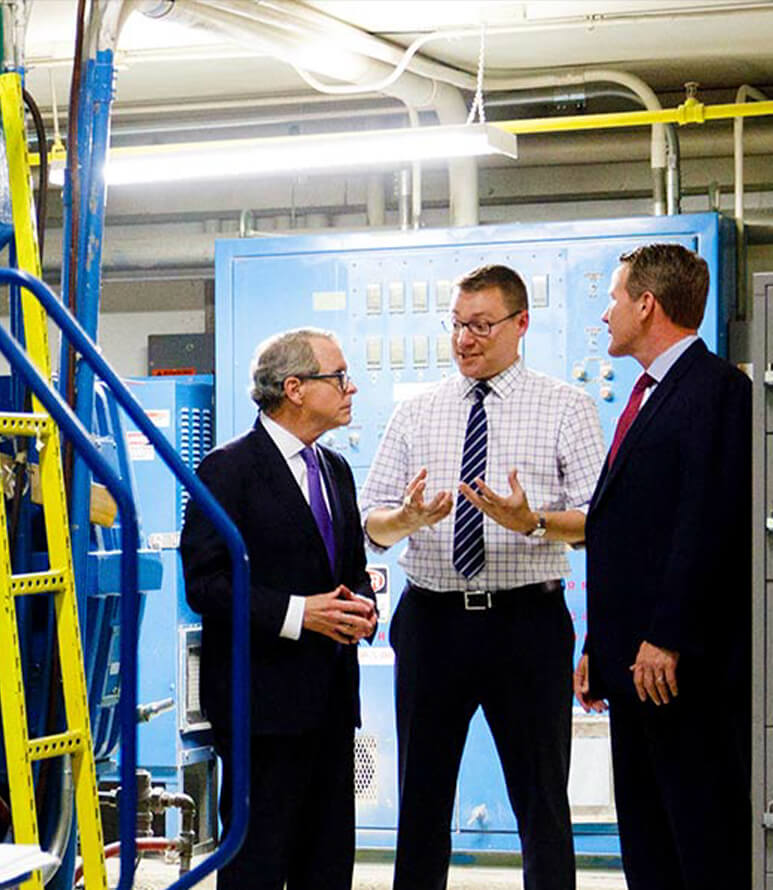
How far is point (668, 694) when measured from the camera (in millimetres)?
4238

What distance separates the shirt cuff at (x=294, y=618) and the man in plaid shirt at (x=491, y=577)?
1.89 feet

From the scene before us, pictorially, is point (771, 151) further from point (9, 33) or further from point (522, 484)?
point (9, 33)

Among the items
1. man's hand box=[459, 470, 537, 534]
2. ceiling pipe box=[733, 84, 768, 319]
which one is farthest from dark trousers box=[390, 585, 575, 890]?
ceiling pipe box=[733, 84, 768, 319]

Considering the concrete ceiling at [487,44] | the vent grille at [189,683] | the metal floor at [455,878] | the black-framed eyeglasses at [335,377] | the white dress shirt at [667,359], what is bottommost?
the metal floor at [455,878]

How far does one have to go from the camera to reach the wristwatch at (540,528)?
4.84 metres

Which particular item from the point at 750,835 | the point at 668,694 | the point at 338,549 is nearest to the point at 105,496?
the point at 338,549

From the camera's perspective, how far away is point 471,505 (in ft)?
16.6

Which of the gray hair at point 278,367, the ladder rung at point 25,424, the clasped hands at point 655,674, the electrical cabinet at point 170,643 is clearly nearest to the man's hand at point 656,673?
the clasped hands at point 655,674

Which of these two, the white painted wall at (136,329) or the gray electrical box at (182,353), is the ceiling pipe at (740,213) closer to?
the gray electrical box at (182,353)

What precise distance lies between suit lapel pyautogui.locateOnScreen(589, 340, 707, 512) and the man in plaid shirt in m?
0.40

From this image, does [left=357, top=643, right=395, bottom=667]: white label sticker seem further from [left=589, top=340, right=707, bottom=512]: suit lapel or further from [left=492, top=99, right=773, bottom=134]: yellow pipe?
[left=589, top=340, right=707, bottom=512]: suit lapel

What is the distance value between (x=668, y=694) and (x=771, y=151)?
443cm

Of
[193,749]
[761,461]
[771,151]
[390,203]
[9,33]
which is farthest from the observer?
[390,203]

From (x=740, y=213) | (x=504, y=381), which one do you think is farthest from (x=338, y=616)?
(x=740, y=213)
